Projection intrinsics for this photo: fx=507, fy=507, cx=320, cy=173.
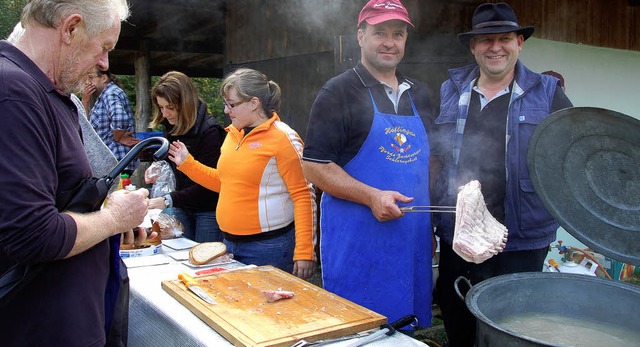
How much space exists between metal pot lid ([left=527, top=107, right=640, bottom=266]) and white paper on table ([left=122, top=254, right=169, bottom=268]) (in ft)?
6.72

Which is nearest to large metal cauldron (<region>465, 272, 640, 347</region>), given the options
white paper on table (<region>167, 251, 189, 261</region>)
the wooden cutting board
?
the wooden cutting board

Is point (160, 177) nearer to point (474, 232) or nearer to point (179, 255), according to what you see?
point (179, 255)

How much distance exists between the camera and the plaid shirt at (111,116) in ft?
16.0

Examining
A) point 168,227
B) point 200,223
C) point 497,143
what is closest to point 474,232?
point 497,143

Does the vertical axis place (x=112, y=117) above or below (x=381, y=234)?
above

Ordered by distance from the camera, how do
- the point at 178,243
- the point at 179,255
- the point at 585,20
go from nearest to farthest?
1. the point at 179,255
2. the point at 178,243
3. the point at 585,20

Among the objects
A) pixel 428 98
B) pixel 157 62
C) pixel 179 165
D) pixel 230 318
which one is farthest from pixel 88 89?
pixel 157 62

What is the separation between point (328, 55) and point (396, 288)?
12.7 ft

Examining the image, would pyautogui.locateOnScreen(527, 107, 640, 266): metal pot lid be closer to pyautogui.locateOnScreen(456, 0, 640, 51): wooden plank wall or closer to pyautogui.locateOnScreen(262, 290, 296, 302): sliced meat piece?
pyautogui.locateOnScreen(262, 290, 296, 302): sliced meat piece

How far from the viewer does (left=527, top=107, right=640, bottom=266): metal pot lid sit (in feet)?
7.05

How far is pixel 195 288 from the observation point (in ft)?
7.25

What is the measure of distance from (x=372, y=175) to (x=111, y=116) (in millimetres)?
3253

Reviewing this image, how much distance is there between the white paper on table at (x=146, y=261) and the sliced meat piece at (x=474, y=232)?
65.4 inches

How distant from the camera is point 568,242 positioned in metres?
6.11
